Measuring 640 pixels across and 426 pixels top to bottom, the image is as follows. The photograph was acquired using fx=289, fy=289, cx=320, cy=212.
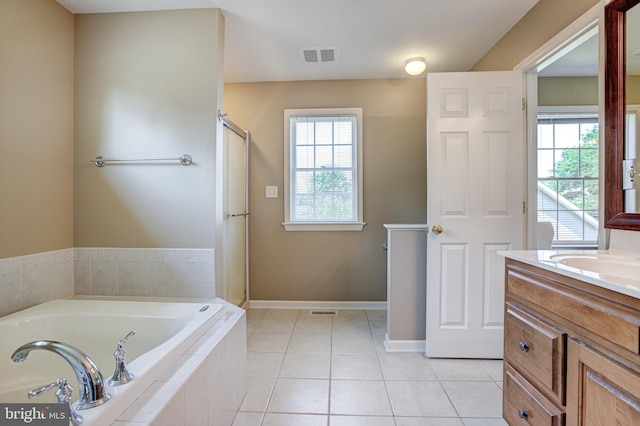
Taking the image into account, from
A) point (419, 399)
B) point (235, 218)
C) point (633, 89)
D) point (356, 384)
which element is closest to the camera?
point (633, 89)

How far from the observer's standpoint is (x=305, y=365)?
1961 millimetres

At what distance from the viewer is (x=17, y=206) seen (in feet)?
5.05

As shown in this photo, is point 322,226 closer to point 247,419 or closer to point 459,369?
point 459,369

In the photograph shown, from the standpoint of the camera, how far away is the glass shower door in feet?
8.09

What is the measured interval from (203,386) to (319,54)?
2471 mm

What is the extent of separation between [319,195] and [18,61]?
228cm

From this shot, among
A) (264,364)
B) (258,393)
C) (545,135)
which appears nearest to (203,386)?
(258,393)

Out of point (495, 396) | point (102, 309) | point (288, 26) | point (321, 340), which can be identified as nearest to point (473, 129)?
point (288, 26)

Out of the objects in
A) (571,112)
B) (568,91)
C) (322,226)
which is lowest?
(322,226)

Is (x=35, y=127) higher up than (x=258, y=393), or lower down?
higher up

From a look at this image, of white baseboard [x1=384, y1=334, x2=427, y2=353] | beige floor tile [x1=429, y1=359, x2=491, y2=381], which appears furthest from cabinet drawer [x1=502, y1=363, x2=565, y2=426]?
white baseboard [x1=384, y1=334, x2=427, y2=353]

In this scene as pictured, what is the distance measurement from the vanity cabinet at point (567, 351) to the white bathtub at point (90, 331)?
1343 mm

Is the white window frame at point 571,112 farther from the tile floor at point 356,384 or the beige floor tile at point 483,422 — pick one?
the beige floor tile at point 483,422

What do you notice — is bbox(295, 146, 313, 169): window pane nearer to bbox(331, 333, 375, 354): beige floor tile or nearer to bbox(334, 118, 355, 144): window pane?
bbox(334, 118, 355, 144): window pane
